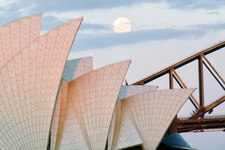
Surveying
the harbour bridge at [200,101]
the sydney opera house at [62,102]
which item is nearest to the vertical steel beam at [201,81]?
the harbour bridge at [200,101]

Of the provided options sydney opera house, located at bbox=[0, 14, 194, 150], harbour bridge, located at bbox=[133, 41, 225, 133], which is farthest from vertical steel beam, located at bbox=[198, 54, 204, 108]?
sydney opera house, located at bbox=[0, 14, 194, 150]

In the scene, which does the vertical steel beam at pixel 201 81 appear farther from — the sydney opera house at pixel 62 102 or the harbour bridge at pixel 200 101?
the sydney opera house at pixel 62 102

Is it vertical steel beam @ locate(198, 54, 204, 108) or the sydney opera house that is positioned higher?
vertical steel beam @ locate(198, 54, 204, 108)

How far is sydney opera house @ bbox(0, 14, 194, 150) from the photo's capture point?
4391cm

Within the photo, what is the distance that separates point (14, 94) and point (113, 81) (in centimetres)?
979

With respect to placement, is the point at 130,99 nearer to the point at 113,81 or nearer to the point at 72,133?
the point at 113,81

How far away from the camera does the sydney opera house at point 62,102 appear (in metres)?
43.9

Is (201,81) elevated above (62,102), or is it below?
above

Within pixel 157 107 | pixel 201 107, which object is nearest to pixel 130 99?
pixel 157 107

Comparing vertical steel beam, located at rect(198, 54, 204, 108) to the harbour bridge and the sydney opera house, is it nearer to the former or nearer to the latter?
the harbour bridge

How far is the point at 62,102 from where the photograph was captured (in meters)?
47.4

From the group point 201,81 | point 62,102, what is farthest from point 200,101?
point 62,102

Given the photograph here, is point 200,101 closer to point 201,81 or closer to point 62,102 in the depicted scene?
point 201,81

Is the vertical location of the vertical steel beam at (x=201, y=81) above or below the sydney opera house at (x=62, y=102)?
above
